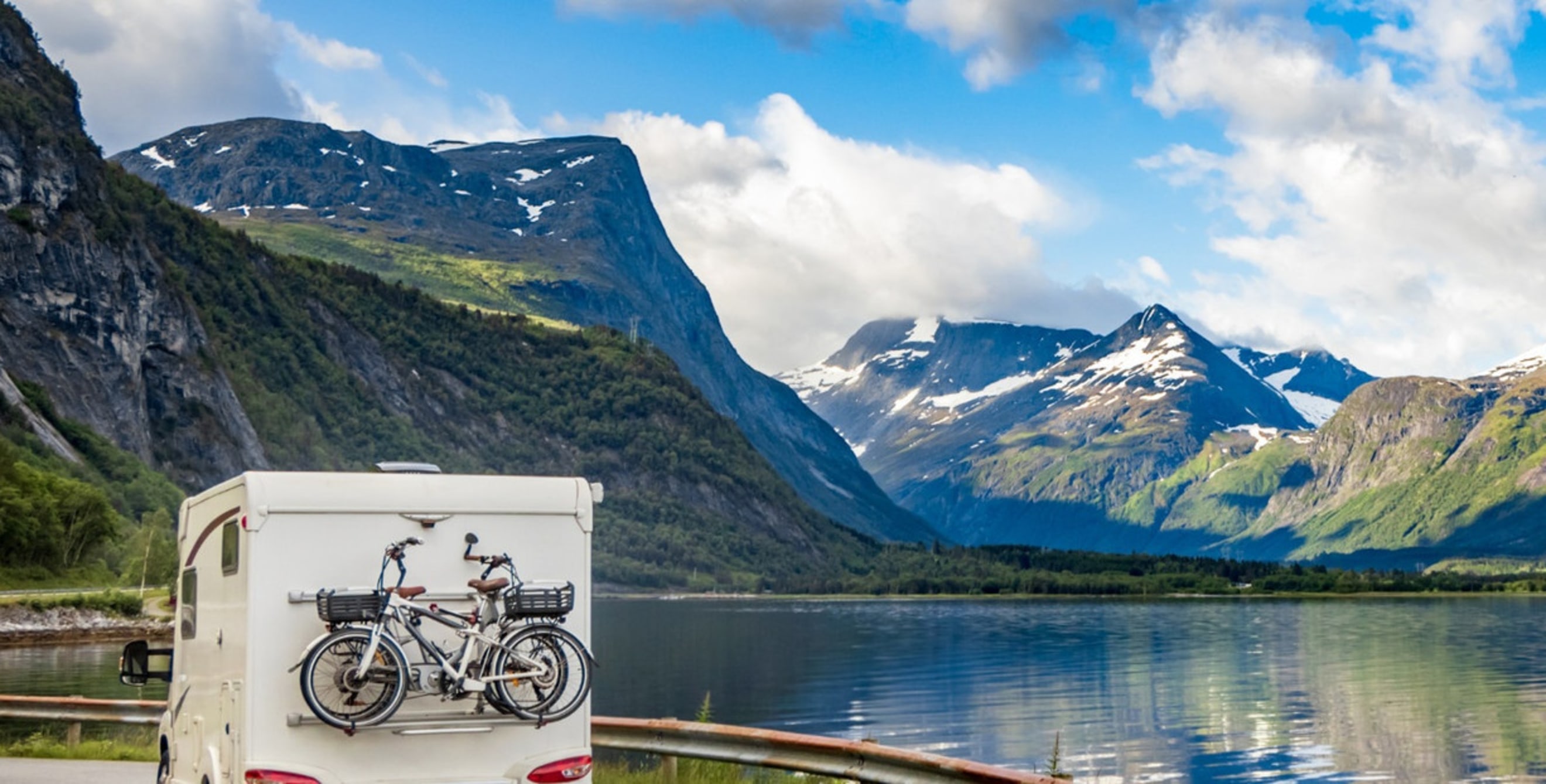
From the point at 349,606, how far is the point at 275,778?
1.85 metres

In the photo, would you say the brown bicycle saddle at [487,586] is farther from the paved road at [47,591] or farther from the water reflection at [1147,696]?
the paved road at [47,591]

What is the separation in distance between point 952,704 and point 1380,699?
2461 cm

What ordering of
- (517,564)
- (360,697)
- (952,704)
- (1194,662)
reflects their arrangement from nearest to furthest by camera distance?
(360,697)
(517,564)
(952,704)
(1194,662)

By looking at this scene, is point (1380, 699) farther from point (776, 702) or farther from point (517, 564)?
point (517, 564)

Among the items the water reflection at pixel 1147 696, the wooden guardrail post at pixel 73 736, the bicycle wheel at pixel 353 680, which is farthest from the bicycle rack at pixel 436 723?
the water reflection at pixel 1147 696

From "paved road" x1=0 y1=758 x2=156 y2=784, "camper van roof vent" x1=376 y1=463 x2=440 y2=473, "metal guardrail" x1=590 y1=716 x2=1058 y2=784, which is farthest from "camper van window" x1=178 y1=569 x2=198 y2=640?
"paved road" x1=0 y1=758 x2=156 y2=784

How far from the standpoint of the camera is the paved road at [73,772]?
25.7m

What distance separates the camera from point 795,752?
20.1 meters

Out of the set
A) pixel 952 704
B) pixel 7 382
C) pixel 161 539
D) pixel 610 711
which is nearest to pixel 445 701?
pixel 610 711

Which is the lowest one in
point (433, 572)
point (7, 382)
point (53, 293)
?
point (433, 572)

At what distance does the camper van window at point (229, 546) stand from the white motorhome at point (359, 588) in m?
0.03

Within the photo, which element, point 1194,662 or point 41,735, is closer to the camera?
point 41,735

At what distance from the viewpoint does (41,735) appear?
34.6m

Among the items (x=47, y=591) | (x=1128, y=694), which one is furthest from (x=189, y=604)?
(x=47, y=591)
